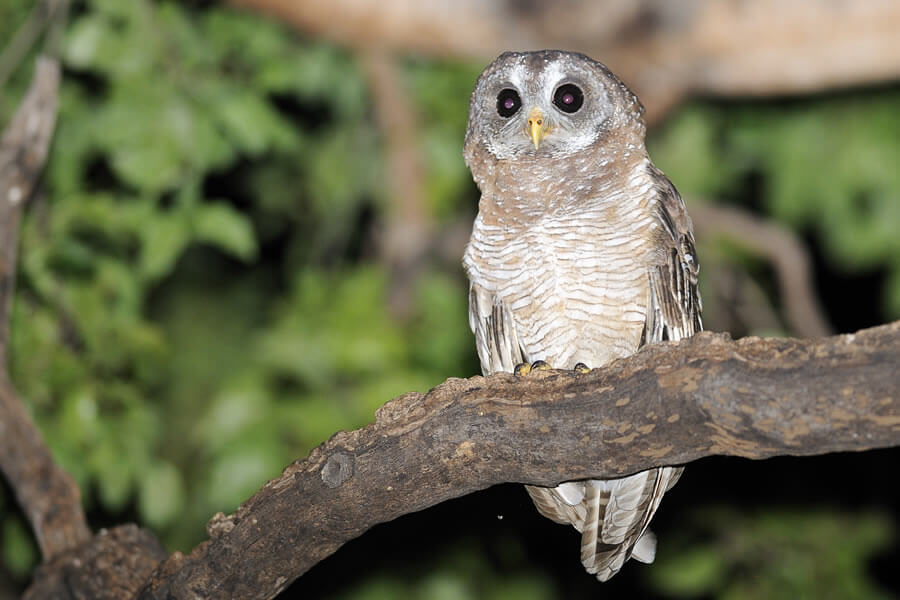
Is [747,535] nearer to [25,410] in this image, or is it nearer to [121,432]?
[121,432]

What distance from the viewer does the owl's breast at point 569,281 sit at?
3.83 m

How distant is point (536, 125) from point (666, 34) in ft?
9.87

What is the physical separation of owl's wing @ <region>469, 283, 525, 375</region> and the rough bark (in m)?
2.98

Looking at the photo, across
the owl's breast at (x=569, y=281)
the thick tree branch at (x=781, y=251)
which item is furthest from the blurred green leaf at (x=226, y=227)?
the thick tree branch at (x=781, y=251)

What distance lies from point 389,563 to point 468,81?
3.35 m

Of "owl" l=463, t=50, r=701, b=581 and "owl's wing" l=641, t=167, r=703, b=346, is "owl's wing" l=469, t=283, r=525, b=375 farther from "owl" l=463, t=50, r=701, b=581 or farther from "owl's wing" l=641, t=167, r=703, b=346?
"owl's wing" l=641, t=167, r=703, b=346

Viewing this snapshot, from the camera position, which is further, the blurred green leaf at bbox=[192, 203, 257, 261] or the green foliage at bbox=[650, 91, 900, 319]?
the green foliage at bbox=[650, 91, 900, 319]

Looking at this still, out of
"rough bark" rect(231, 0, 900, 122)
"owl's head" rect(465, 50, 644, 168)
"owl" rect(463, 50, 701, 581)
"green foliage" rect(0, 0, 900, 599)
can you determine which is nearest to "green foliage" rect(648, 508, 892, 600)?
"green foliage" rect(0, 0, 900, 599)

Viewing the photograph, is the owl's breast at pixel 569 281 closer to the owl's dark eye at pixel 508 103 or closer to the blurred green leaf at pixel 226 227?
the owl's dark eye at pixel 508 103

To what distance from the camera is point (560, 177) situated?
4.09m

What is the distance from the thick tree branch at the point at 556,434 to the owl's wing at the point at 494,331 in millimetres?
949

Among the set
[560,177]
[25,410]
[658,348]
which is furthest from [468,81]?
[658,348]

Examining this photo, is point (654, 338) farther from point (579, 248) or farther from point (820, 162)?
point (820, 162)

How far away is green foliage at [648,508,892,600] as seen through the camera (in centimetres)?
715
